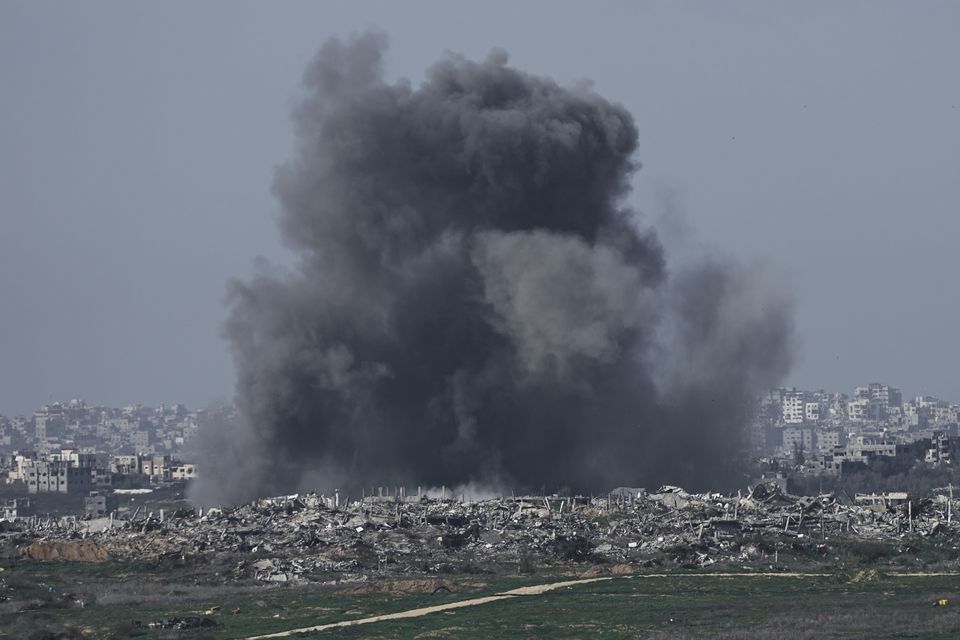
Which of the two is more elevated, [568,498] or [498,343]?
[498,343]

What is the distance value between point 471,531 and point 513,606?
17.2m

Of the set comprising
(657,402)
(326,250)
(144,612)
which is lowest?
(144,612)

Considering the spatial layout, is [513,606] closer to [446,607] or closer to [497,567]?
[446,607]

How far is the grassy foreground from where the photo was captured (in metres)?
36.5

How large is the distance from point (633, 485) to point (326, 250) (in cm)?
1634

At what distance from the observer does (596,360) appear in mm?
76000

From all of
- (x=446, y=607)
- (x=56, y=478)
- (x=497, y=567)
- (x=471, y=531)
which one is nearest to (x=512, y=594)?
(x=446, y=607)

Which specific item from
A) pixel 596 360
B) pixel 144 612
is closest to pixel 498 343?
pixel 596 360

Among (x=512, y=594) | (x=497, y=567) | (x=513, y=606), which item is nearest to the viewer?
(x=513, y=606)

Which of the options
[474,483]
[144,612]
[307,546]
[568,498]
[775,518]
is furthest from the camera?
[474,483]

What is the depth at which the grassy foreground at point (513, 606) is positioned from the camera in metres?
36.5

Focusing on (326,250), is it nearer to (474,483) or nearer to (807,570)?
(474,483)

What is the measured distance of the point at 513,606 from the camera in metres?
40.8

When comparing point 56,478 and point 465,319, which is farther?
point 56,478
